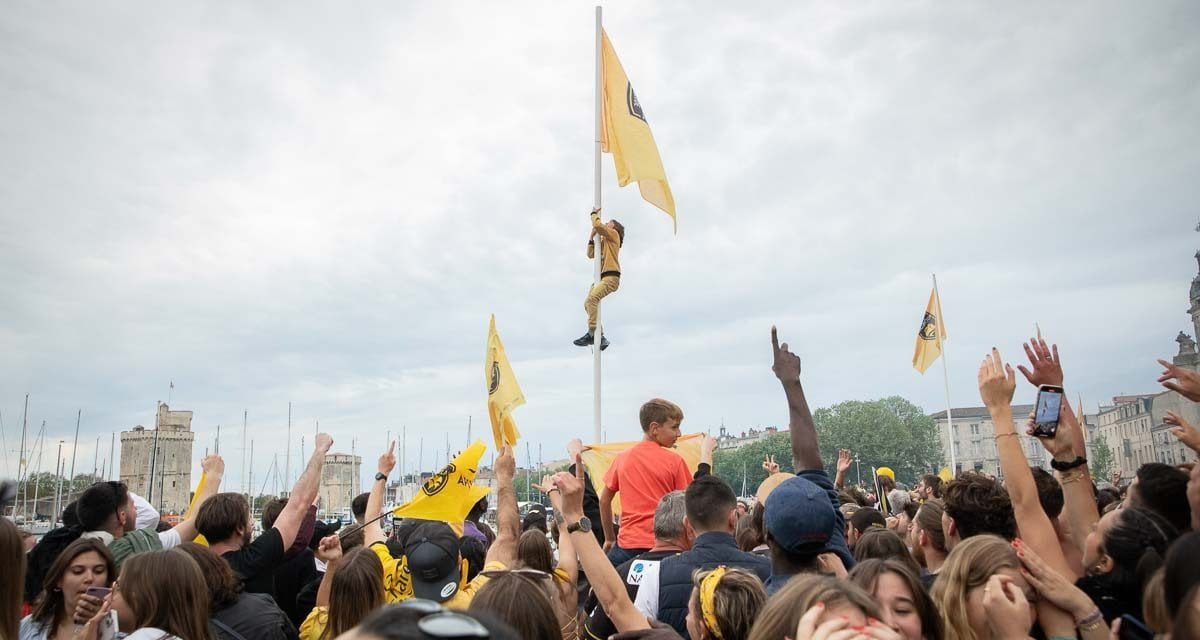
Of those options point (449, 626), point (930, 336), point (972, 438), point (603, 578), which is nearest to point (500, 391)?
point (603, 578)

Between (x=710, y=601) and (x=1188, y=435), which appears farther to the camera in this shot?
(x=1188, y=435)

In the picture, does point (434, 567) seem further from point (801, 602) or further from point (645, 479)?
point (645, 479)

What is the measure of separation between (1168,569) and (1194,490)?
1.62 m

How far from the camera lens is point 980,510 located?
447 cm

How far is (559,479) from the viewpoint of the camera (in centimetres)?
432

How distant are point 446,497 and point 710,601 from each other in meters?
3.73

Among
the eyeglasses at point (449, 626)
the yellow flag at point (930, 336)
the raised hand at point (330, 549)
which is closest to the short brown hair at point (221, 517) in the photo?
the raised hand at point (330, 549)

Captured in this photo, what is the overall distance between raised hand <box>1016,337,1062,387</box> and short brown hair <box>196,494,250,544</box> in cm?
509

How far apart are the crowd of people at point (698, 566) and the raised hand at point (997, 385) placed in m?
0.01

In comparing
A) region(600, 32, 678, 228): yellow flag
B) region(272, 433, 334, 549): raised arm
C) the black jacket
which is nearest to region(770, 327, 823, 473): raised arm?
the black jacket

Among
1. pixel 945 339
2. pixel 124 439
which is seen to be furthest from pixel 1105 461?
pixel 124 439

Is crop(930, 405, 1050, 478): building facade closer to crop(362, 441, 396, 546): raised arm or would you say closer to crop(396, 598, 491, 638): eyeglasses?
crop(362, 441, 396, 546): raised arm

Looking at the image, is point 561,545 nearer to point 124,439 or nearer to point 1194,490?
point 1194,490

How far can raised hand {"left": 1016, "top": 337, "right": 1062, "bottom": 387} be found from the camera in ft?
15.7
